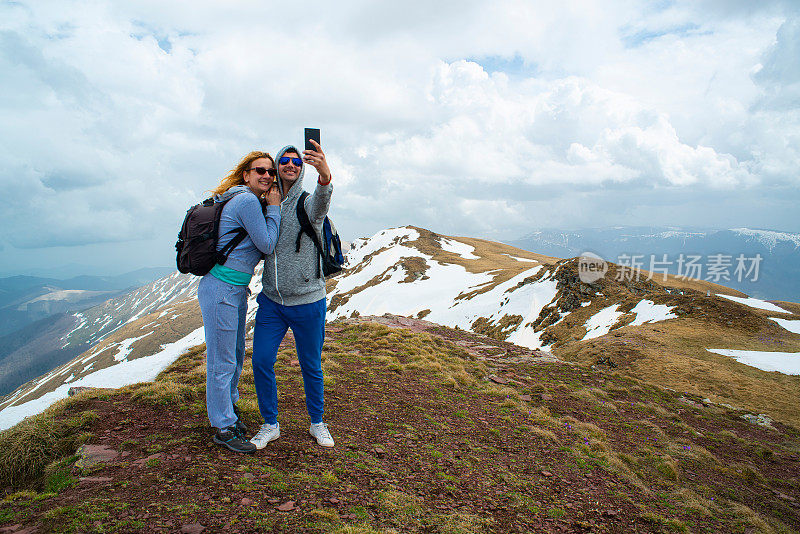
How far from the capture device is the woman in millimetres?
4977

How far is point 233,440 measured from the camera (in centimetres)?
538

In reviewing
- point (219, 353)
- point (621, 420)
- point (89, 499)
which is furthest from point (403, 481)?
point (621, 420)

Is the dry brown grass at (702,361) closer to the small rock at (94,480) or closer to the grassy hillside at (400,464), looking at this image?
the grassy hillside at (400,464)

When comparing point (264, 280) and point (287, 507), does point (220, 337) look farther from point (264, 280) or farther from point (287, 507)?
point (287, 507)

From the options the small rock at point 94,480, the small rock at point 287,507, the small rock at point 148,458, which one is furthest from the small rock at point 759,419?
the small rock at point 94,480

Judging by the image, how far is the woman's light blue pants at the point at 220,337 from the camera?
5098mm

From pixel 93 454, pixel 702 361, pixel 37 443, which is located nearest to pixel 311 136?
pixel 93 454

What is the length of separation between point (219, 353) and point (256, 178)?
8.63 feet

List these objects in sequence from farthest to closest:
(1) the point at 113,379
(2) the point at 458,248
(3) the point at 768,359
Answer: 1. (2) the point at 458,248
2. (3) the point at 768,359
3. (1) the point at 113,379

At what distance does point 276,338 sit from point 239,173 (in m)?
2.63

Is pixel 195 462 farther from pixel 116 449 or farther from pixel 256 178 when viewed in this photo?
pixel 256 178

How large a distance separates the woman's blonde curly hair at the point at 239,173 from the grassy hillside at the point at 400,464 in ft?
12.9

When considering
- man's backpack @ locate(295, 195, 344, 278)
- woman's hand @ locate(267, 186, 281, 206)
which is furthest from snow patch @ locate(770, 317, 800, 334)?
woman's hand @ locate(267, 186, 281, 206)

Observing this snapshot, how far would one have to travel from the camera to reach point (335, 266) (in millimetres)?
5703
